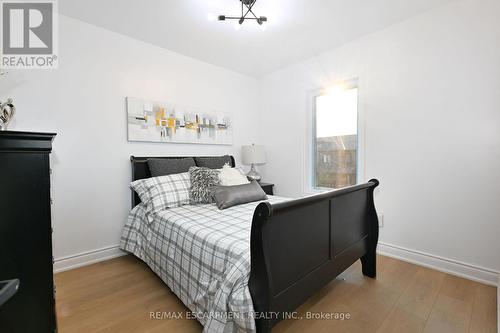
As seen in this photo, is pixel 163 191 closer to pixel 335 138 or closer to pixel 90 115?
pixel 90 115

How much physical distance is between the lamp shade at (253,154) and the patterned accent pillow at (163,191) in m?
1.22

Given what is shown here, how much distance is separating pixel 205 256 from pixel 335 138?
2.41 metres

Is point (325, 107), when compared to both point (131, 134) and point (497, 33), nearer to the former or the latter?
point (497, 33)

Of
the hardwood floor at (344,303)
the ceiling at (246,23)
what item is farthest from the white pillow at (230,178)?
the ceiling at (246,23)

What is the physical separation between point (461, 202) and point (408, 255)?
0.71m

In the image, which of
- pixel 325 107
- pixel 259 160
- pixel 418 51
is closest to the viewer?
pixel 418 51

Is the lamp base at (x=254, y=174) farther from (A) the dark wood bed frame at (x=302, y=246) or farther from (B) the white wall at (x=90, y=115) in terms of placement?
(A) the dark wood bed frame at (x=302, y=246)

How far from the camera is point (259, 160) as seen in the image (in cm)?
348

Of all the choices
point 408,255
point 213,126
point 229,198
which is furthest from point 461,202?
point 213,126

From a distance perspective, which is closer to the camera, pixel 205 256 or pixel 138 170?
pixel 205 256

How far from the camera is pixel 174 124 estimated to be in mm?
2941

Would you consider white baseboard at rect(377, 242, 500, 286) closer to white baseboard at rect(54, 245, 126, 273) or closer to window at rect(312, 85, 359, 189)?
window at rect(312, 85, 359, 189)

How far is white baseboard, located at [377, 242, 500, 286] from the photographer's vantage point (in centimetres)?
196

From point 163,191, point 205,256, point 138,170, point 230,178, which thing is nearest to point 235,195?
point 230,178
